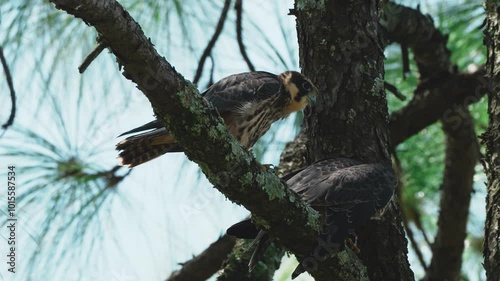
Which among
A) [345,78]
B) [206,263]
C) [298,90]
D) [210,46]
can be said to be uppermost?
[210,46]

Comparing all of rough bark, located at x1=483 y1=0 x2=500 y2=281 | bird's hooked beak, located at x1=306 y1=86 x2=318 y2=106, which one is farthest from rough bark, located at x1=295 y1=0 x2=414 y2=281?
rough bark, located at x1=483 y1=0 x2=500 y2=281

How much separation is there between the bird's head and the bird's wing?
0.07m

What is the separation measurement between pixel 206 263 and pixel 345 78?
5.13ft

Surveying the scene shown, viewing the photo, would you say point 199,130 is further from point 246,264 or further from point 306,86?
point 246,264


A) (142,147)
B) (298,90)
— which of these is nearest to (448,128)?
(298,90)

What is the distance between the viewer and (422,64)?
5543mm

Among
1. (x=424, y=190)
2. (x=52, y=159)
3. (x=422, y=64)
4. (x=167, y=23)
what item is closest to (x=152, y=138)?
(x=52, y=159)

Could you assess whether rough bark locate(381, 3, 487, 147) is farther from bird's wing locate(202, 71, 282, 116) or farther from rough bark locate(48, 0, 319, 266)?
rough bark locate(48, 0, 319, 266)

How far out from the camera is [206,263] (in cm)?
501

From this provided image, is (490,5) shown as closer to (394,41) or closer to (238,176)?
(394,41)

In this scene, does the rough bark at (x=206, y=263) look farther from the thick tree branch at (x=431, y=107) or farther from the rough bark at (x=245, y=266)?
the thick tree branch at (x=431, y=107)

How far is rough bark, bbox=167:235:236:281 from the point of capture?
4.99 meters

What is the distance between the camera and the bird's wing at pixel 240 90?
4.28 m

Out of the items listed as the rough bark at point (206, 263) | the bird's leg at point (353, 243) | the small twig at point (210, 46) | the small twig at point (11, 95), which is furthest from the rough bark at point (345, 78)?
the small twig at point (11, 95)
